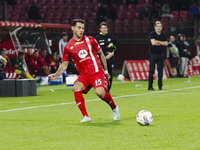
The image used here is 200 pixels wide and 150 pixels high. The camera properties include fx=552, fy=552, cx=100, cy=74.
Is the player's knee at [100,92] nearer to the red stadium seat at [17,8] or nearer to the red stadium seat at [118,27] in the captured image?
the red stadium seat at [118,27]

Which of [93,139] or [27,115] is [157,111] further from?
[93,139]

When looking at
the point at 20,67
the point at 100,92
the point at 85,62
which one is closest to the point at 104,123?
the point at 100,92

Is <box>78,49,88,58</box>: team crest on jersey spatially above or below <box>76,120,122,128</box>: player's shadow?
above

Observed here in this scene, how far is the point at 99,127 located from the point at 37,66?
14.2 metres

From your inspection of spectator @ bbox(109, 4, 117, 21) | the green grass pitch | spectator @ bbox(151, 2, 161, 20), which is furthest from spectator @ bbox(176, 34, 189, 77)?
the green grass pitch

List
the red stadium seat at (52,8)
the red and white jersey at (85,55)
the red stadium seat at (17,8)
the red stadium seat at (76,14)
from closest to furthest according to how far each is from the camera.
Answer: the red and white jersey at (85,55)
the red stadium seat at (76,14)
the red stadium seat at (52,8)
the red stadium seat at (17,8)

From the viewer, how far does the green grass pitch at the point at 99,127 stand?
7.11 metres

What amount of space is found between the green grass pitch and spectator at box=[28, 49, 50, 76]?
8.64 meters

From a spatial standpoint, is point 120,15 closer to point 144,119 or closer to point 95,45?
point 95,45

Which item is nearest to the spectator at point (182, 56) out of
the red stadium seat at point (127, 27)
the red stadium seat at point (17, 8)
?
the red stadium seat at point (127, 27)

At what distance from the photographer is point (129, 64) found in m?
24.8

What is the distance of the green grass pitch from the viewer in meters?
7.11

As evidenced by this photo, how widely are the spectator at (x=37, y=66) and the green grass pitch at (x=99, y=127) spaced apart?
8.64 meters

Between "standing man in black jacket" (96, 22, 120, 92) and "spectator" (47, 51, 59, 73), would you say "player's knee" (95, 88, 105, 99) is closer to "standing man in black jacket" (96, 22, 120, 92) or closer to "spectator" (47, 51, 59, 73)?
"standing man in black jacket" (96, 22, 120, 92)
